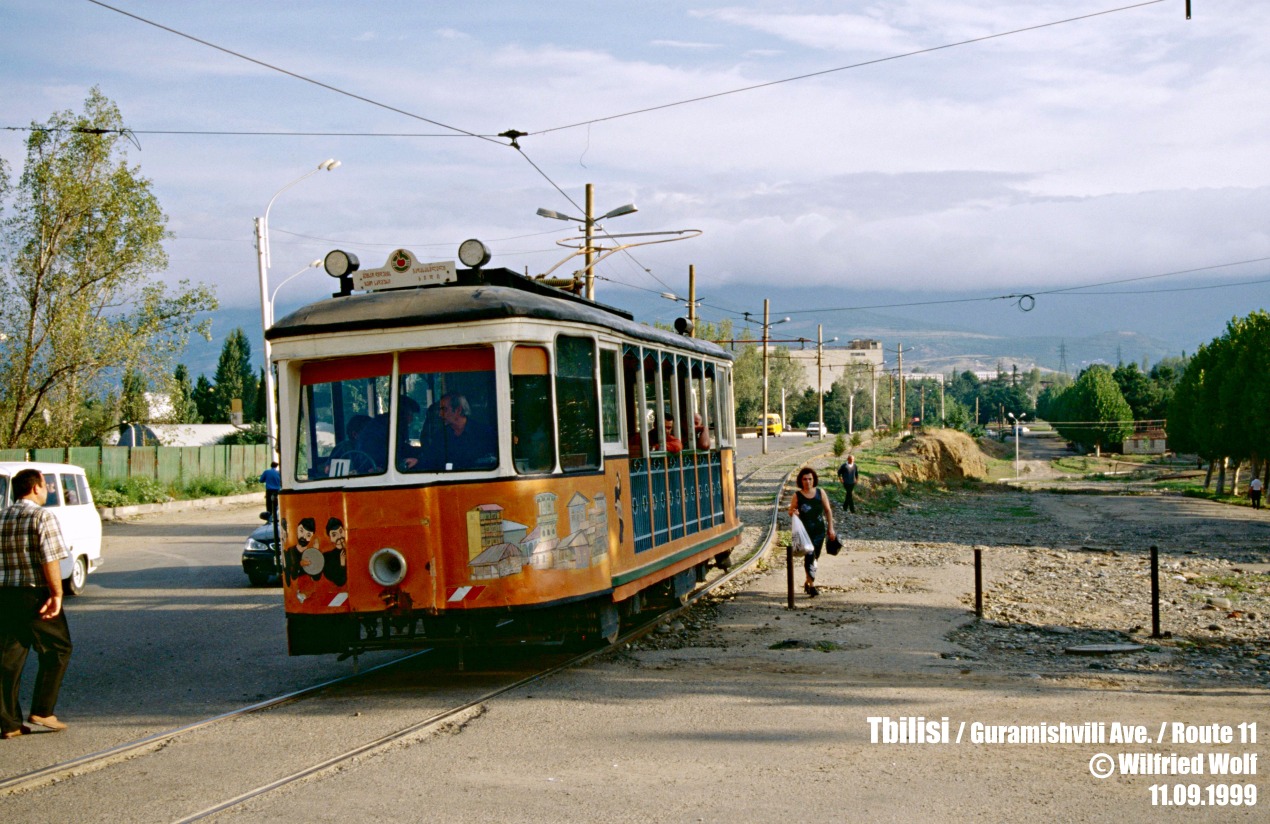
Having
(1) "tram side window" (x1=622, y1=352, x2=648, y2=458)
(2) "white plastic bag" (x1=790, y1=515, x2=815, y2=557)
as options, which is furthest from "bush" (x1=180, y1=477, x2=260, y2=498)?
(1) "tram side window" (x1=622, y1=352, x2=648, y2=458)

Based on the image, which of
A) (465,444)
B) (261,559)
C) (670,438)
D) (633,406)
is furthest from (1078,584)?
(465,444)

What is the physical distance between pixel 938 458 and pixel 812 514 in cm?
5387

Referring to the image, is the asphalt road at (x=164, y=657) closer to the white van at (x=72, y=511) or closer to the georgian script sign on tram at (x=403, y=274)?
the white van at (x=72, y=511)

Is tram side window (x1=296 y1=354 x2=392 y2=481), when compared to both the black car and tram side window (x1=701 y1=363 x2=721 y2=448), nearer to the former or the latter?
tram side window (x1=701 y1=363 x2=721 y2=448)

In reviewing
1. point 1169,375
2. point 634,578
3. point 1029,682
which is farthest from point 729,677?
A: point 1169,375

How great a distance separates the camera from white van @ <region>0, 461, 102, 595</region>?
1628cm

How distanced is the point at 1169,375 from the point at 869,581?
476 feet

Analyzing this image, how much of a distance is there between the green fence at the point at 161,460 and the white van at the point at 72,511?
47.1 feet

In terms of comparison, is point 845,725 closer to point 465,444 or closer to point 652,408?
point 465,444

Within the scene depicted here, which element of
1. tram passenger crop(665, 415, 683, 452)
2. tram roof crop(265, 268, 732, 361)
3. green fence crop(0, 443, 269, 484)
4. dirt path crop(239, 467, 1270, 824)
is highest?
tram roof crop(265, 268, 732, 361)

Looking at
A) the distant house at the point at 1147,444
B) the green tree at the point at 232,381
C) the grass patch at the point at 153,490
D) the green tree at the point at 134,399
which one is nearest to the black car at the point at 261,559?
the grass patch at the point at 153,490

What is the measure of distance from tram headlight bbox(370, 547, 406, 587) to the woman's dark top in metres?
7.01

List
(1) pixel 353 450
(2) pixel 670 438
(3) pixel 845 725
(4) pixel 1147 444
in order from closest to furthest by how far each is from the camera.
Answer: (3) pixel 845 725
(1) pixel 353 450
(2) pixel 670 438
(4) pixel 1147 444

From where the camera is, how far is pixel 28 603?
8086mm
